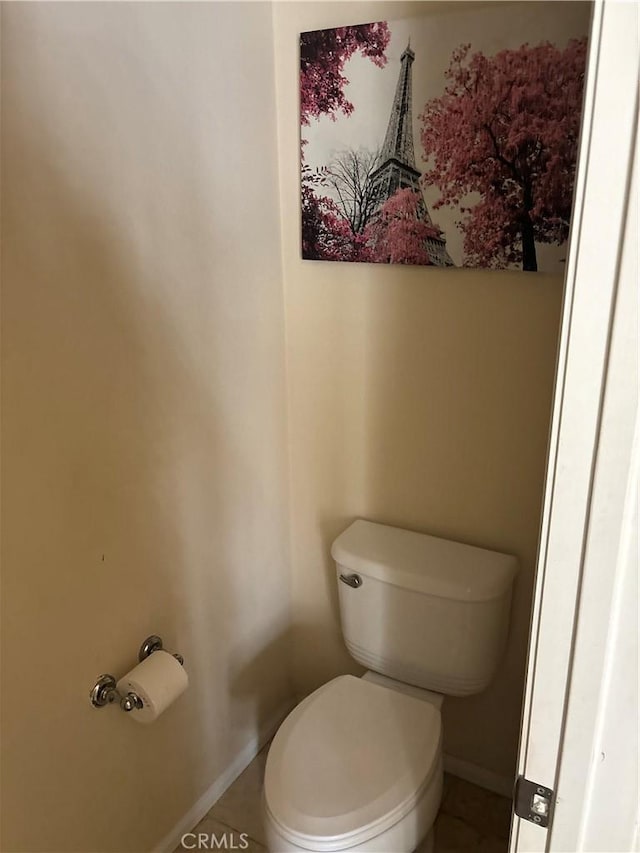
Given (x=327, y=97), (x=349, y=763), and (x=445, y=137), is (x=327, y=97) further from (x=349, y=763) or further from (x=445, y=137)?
(x=349, y=763)

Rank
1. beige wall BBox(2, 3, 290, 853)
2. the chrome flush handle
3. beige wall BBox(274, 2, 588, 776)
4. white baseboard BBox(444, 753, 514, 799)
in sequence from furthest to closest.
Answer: white baseboard BBox(444, 753, 514, 799) → the chrome flush handle → beige wall BBox(274, 2, 588, 776) → beige wall BBox(2, 3, 290, 853)

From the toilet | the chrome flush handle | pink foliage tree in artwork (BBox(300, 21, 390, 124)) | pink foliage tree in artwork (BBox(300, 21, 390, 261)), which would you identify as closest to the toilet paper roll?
the toilet

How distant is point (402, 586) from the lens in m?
1.59

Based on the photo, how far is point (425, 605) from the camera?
158 cm

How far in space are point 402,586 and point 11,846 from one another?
92cm

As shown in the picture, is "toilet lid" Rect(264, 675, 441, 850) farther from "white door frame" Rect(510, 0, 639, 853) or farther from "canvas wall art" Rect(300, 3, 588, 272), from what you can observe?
"canvas wall art" Rect(300, 3, 588, 272)

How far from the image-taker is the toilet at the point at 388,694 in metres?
1.32

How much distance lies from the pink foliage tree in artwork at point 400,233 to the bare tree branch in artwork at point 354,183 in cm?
3

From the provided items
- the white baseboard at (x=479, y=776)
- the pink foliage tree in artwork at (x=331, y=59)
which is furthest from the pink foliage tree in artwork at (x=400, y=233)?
the white baseboard at (x=479, y=776)

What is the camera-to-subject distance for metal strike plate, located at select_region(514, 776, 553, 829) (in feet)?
2.33

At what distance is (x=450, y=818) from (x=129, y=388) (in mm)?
1383

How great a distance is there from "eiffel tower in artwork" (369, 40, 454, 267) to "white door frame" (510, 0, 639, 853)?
0.97 metres
